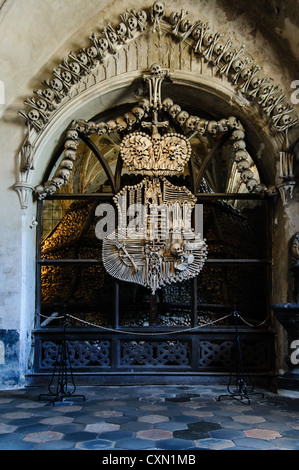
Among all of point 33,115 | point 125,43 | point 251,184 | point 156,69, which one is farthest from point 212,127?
point 33,115

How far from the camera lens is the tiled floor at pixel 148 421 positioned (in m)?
4.32

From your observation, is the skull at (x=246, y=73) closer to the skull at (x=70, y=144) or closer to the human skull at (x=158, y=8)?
the human skull at (x=158, y=8)

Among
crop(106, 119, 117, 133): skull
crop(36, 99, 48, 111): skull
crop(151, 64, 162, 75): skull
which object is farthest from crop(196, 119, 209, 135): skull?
crop(36, 99, 48, 111): skull

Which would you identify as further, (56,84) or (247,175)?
(247,175)

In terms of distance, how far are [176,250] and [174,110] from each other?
215cm

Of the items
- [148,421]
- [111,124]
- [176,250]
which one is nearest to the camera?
[148,421]

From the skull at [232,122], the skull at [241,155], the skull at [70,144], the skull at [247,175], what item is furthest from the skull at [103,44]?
the skull at [247,175]

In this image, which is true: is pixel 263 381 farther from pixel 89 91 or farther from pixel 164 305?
pixel 89 91

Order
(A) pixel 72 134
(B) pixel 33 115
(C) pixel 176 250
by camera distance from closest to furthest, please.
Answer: (B) pixel 33 115 → (C) pixel 176 250 → (A) pixel 72 134

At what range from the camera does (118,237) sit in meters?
7.69

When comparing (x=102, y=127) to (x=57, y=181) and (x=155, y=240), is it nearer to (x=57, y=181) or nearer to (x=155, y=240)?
(x=57, y=181)

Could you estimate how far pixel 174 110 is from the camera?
7629mm

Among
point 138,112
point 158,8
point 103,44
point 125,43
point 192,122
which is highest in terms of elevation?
point 158,8
